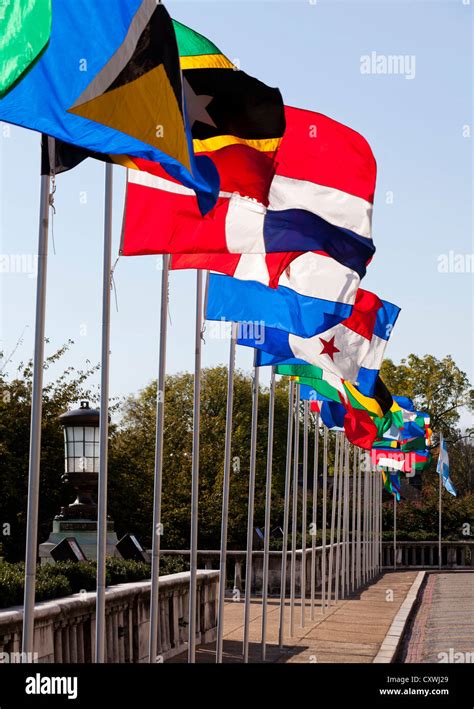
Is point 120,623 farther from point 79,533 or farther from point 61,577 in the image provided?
point 79,533

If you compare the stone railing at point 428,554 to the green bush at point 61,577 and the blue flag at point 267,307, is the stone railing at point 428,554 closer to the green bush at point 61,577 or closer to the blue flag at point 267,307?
the green bush at point 61,577

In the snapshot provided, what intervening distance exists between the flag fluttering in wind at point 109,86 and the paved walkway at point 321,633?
938 centimetres

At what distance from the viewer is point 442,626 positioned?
84.4 feet

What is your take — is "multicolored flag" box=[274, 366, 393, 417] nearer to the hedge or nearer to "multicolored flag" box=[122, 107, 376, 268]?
the hedge

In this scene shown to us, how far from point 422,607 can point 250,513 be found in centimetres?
1505

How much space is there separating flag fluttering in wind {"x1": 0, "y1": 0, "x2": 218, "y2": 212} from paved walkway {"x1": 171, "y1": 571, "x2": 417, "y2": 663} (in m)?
9.38

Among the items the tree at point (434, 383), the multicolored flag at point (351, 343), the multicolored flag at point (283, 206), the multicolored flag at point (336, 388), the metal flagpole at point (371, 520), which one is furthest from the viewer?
the tree at point (434, 383)

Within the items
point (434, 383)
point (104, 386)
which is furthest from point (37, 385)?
point (434, 383)

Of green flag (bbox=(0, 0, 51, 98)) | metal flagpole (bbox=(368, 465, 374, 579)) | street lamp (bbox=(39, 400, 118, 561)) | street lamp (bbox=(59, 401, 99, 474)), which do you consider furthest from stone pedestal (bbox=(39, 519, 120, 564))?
metal flagpole (bbox=(368, 465, 374, 579))

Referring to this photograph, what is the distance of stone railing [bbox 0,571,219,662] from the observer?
1123cm

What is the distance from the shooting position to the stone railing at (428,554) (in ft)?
193

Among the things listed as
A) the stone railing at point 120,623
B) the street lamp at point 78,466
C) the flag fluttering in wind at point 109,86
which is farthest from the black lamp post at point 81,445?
the flag fluttering in wind at point 109,86
